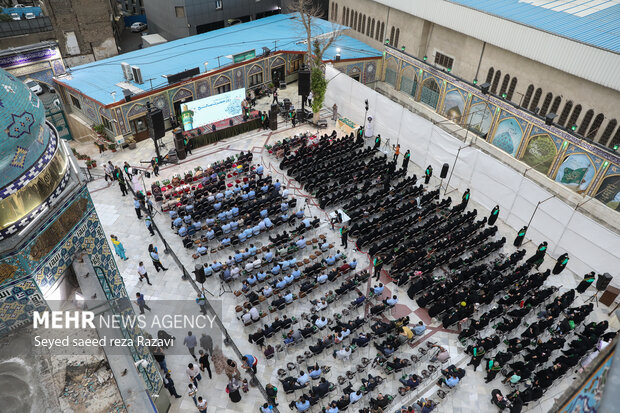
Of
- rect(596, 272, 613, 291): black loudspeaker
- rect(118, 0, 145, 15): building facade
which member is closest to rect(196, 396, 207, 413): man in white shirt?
rect(596, 272, 613, 291): black loudspeaker

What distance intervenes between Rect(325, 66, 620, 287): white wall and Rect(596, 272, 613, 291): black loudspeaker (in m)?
0.56

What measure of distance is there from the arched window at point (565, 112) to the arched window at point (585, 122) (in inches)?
35.9

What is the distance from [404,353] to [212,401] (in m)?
6.95

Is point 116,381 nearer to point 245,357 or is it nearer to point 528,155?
point 245,357

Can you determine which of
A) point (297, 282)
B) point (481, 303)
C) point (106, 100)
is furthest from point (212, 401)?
point (106, 100)

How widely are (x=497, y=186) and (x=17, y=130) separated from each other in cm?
2030

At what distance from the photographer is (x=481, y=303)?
16.8 metres

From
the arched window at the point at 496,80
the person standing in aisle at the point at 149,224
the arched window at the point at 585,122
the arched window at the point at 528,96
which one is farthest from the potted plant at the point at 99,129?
the arched window at the point at 585,122

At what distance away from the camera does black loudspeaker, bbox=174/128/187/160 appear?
25.2 m

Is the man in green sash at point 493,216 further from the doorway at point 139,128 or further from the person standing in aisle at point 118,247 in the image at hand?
the doorway at point 139,128

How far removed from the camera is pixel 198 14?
1410 inches

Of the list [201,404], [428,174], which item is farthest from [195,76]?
[201,404]

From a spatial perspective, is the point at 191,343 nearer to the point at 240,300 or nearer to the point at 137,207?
the point at 240,300

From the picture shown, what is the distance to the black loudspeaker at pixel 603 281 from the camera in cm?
1723
